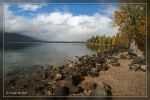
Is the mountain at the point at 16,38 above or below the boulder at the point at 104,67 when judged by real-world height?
above

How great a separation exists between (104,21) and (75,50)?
0.67 meters

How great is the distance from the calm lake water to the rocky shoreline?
0.10 metres

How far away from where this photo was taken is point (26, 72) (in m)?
8.35

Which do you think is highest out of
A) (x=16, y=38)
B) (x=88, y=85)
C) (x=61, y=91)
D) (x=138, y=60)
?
(x=16, y=38)

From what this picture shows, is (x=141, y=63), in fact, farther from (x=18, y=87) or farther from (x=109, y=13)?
(x=18, y=87)

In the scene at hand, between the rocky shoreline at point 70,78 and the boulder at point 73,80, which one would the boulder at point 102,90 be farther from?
the boulder at point 73,80

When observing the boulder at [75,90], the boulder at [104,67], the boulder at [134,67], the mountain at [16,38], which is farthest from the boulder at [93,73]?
the mountain at [16,38]

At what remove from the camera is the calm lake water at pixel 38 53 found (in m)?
8.29

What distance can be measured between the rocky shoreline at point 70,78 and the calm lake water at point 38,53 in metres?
0.10

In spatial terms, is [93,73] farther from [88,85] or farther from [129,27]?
[129,27]

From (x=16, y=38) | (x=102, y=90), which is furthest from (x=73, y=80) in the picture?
(x=16, y=38)

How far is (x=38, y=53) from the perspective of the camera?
27.2ft

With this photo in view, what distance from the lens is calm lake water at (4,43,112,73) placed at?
8.29 metres

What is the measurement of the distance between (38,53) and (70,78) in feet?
2.19
